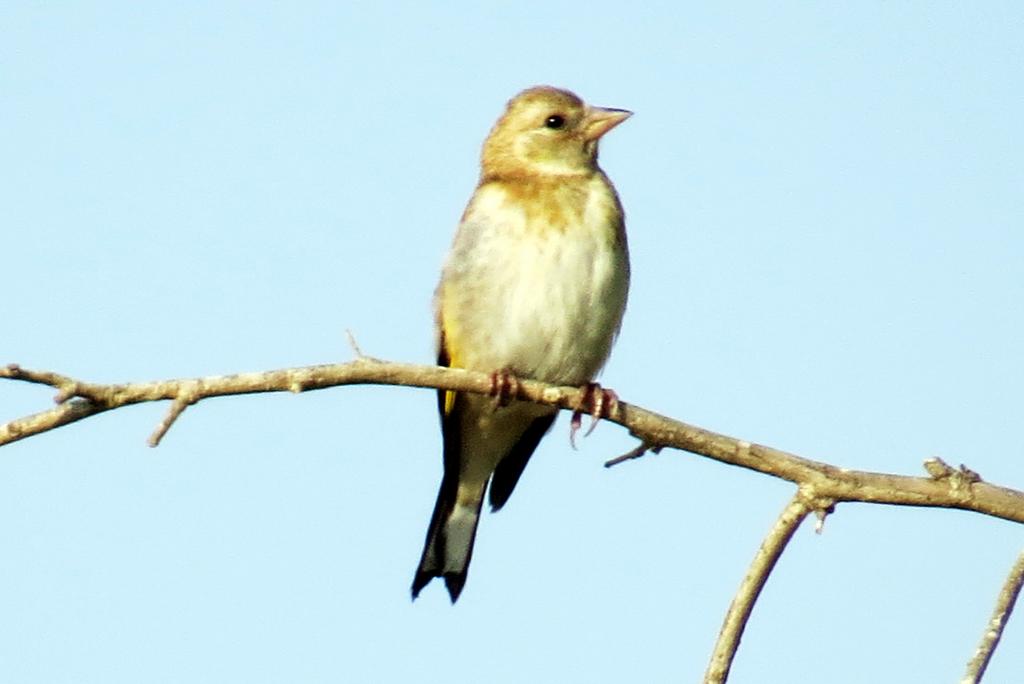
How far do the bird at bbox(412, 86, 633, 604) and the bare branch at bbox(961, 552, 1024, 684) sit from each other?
7.03 feet

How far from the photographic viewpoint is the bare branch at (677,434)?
4.15 m

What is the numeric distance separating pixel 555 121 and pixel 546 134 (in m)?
0.12

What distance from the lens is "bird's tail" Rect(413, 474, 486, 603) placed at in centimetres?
742

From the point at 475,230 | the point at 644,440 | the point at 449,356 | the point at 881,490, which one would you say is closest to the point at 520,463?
the point at 449,356

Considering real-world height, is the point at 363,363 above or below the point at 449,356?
above

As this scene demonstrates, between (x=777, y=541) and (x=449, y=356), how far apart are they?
305cm

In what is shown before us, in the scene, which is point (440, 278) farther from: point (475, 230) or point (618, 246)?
point (618, 246)

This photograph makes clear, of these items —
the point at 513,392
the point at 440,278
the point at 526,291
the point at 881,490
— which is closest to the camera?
the point at 881,490

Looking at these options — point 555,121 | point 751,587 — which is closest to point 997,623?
point 751,587

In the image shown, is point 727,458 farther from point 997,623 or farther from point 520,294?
point 520,294

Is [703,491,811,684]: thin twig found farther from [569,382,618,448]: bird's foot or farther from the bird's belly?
the bird's belly

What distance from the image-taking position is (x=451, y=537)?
756 centimetres

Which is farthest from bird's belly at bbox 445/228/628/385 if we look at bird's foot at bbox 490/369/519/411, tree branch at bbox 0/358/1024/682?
tree branch at bbox 0/358/1024/682

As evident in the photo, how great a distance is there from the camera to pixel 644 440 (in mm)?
5035
